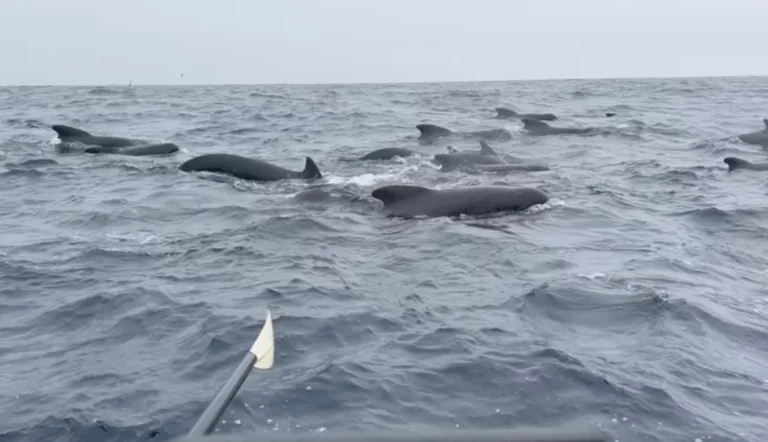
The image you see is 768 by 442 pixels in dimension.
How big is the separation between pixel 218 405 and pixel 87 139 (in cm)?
2185

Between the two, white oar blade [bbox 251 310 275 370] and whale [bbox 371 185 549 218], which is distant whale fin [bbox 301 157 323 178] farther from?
white oar blade [bbox 251 310 275 370]

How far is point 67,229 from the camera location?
1352 cm

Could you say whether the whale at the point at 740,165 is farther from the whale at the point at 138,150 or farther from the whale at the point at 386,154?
the whale at the point at 138,150

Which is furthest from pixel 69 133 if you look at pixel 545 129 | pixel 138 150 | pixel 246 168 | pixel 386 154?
pixel 545 129

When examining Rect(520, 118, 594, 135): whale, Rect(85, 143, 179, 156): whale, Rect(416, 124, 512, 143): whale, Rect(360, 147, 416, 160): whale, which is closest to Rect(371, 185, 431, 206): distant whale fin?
Rect(360, 147, 416, 160): whale

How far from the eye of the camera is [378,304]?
939cm

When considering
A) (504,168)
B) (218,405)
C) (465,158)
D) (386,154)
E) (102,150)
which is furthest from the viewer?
(102,150)

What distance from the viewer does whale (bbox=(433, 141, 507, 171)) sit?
739 inches

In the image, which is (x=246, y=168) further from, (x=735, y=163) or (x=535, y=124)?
(x=535, y=124)

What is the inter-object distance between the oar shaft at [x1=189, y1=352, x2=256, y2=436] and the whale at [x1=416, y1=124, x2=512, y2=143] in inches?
830

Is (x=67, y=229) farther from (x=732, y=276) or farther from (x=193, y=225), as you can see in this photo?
(x=732, y=276)

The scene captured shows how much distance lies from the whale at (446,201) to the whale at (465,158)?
442 cm

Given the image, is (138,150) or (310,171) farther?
A: (138,150)

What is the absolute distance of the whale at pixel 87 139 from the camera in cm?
2358
